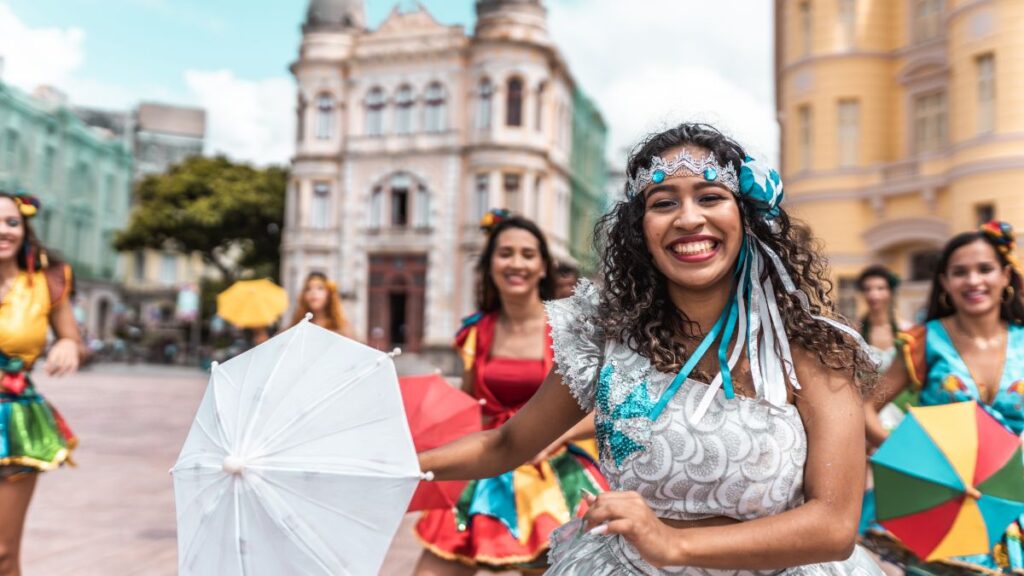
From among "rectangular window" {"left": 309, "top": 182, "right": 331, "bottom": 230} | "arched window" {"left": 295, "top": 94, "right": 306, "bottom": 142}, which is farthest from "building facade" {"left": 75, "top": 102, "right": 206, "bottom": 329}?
"rectangular window" {"left": 309, "top": 182, "right": 331, "bottom": 230}

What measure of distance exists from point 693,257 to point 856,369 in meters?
0.43

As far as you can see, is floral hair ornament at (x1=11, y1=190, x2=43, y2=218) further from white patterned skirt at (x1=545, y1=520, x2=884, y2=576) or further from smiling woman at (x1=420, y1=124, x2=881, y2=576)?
white patterned skirt at (x1=545, y1=520, x2=884, y2=576)

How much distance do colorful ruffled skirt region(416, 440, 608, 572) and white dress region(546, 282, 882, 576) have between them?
1.77m

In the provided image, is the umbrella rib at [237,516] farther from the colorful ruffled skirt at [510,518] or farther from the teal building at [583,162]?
the teal building at [583,162]

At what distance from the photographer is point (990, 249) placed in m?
4.06

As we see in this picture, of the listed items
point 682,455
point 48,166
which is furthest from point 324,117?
point 682,455

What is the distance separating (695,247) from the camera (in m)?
2.05

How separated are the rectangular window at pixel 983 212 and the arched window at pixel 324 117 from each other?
25.3 meters

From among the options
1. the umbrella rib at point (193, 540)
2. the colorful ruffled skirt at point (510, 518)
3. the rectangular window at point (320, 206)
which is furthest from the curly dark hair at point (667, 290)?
the rectangular window at point (320, 206)

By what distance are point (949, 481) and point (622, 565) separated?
1688mm

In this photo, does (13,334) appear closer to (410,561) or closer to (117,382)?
(410,561)

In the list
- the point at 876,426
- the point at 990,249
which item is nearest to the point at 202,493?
the point at 876,426

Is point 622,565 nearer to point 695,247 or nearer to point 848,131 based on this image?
point 695,247

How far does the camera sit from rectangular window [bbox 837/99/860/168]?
21.1 meters
